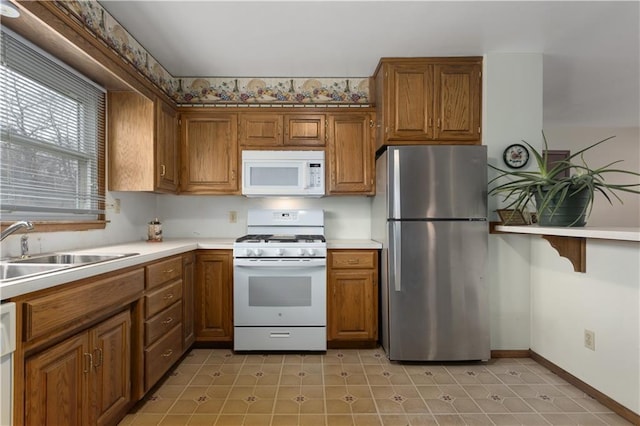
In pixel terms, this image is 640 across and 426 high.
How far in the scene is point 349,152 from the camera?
299cm

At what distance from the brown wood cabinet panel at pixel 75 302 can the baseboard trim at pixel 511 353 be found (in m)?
2.58

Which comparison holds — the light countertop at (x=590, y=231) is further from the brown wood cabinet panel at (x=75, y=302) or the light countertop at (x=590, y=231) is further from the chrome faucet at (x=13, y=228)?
the chrome faucet at (x=13, y=228)

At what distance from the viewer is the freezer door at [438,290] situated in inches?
95.7

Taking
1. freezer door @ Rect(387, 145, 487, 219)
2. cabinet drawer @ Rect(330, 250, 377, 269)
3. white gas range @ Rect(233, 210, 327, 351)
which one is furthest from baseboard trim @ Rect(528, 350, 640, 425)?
white gas range @ Rect(233, 210, 327, 351)

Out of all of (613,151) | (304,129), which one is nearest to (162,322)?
(304,129)

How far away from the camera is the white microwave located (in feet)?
9.58

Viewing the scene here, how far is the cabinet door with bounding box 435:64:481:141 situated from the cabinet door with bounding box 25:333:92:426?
260cm

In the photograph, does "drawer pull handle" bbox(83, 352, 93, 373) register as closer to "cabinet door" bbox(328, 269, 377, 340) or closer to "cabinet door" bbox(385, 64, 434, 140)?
"cabinet door" bbox(328, 269, 377, 340)

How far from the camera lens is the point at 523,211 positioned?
2.47 metres

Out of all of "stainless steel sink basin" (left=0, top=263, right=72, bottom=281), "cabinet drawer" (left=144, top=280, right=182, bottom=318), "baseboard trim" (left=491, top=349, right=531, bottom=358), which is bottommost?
"baseboard trim" (left=491, top=349, right=531, bottom=358)

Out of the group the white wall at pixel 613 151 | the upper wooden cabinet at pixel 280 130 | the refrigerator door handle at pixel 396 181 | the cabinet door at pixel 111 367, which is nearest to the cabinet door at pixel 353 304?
the refrigerator door handle at pixel 396 181

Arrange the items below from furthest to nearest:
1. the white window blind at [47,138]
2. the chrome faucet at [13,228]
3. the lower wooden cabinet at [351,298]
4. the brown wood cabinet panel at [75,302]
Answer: the lower wooden cabinet at [351,298] → the white window blind at [47,138] → the chrome faucet at [13,228] → the brown wood cabinet panel at [75,302]

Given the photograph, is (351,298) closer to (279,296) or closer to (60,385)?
(279,296)

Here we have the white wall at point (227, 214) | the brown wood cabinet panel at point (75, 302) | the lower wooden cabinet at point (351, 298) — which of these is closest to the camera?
the brown wood cabinet panel at point (75, 302)
